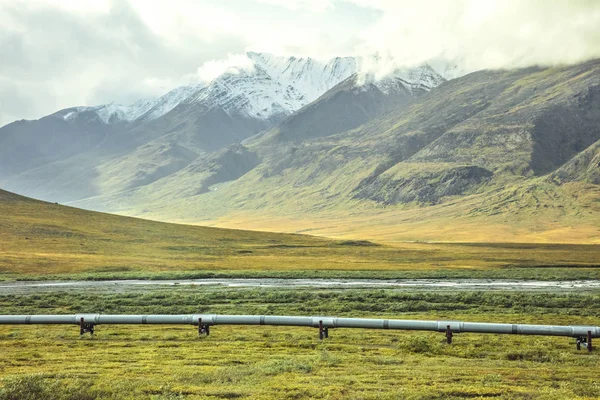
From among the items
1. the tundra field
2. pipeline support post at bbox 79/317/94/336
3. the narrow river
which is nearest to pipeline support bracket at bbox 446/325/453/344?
the tundra field

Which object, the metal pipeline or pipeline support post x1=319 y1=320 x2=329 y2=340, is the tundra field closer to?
pipeline support post x1=319 y1=320 x2=329 y2=340

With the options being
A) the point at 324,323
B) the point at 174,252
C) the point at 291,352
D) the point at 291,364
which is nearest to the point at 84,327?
the point at 291,352

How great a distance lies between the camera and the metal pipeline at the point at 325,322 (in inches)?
1310

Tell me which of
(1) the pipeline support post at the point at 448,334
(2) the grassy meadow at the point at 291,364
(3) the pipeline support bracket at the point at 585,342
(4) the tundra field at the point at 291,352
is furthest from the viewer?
(1) the pipeline support post at the point at 448,334

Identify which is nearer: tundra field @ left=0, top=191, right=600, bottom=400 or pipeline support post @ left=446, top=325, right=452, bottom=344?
tundra field @ left=0, top=191, right=600, bottom=400

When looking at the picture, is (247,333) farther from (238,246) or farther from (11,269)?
(238,246)

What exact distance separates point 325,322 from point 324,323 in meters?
0.10

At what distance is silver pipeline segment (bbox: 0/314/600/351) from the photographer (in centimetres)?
3291

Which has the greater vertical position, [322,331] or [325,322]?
[325,322]

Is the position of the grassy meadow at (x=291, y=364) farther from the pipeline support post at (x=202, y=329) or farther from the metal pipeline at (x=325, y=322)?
the metal pipeline at (x=325, y=322)

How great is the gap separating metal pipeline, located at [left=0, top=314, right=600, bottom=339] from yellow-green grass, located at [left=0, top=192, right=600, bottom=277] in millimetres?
62807

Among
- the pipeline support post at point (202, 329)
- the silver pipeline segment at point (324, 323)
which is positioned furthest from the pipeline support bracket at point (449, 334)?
A: the pipeline support post at point (202, 329)

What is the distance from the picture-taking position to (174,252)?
140 m

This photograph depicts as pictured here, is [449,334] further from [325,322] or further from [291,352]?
[291,352]
